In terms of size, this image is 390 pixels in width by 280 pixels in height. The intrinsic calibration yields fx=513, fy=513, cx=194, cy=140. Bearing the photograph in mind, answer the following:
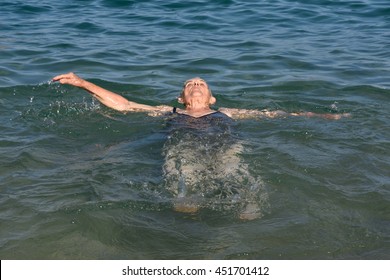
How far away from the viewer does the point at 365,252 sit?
419cm

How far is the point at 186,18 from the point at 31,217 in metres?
10.9

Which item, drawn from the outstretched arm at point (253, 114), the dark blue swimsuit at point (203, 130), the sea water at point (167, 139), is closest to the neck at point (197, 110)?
the dark blue swimsuit at point (203, 130)

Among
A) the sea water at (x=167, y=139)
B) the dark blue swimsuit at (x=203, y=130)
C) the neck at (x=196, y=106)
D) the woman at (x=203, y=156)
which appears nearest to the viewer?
the sea water at (x=167, y=139)

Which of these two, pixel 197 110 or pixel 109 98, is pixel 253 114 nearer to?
pixel 197 110

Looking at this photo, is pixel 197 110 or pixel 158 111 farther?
pixel 158 111

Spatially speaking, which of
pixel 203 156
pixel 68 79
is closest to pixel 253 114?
pixel 203 156

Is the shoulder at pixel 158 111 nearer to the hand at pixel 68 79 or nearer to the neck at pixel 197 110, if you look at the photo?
the neck at pixel 197 110

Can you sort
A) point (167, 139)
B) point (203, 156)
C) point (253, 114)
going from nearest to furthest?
point (203, 156) → point (167, 139) → point (253, 114)

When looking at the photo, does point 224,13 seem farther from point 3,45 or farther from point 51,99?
point 51,99

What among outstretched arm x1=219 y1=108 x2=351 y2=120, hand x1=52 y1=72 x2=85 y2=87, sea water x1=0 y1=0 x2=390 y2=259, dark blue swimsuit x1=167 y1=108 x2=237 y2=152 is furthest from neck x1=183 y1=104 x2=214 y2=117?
hand x1=52 y1=72 x2=85 y2=87

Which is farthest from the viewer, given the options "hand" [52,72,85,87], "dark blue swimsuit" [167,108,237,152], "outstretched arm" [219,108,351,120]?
"outstretched arm" [219,108,351,120]

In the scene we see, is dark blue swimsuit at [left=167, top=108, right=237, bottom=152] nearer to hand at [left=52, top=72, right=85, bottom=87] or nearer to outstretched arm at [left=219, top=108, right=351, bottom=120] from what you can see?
outstretched arm at [left=219, top=108, right=351, bottom=120]

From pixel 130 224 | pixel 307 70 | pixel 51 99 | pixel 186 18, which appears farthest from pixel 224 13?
pixel 130 224
